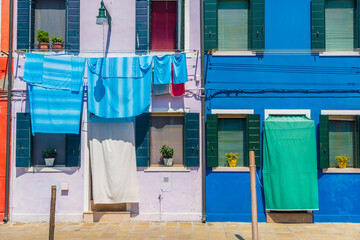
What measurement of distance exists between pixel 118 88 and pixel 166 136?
1871mm

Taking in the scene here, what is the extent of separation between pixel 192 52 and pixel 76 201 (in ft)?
16.9

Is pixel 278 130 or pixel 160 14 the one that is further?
pixel 160 14

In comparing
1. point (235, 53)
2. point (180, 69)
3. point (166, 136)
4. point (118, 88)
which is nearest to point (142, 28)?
point (180, 69)

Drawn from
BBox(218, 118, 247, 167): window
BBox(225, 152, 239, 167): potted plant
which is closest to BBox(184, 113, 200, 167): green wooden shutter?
BBox(218, 118, 247, 167): window

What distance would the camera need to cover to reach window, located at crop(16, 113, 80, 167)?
31.4 ft

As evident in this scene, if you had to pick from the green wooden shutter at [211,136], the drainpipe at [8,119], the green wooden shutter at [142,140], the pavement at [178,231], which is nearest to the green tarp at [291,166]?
the pavement at [178,231]

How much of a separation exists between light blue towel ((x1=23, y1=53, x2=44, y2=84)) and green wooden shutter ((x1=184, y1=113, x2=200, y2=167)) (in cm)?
405

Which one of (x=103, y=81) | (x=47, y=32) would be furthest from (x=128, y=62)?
(x=47, y=32)

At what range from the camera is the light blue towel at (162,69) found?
9414 mm

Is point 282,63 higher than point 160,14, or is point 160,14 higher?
point 160,14

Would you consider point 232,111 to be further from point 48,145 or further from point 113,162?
point 48,145

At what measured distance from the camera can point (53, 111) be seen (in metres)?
9.48

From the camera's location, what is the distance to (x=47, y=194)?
962 cm

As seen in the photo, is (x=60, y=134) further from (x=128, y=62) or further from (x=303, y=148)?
(x=303, y=148)
